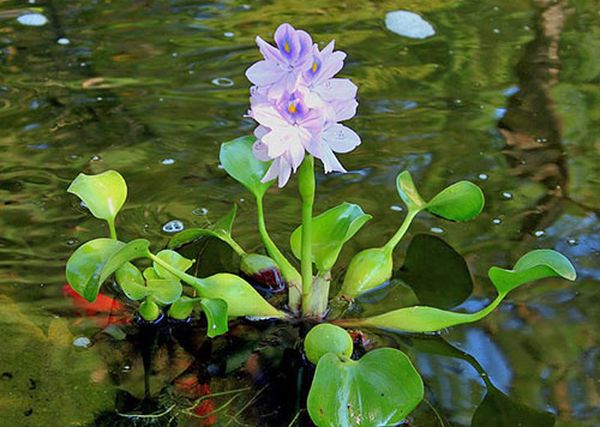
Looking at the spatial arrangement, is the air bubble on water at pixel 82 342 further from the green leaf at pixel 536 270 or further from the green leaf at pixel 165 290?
the green leaf at pixel 536 270

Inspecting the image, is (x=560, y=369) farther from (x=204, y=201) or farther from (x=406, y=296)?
(x=204, y=201)

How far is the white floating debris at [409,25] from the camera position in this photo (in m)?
1.77

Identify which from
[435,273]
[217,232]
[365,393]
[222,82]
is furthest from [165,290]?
[222,82]

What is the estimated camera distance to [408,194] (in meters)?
1.04

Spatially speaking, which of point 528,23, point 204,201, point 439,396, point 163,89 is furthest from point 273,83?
point 528,23

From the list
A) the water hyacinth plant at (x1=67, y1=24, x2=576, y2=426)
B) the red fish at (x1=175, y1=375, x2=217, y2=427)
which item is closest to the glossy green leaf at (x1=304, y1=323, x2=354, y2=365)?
the water hyacinth plant at (x1=67, y1=24, x2=576, y2=426)

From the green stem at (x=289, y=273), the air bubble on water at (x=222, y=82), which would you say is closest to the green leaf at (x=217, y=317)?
the green stem at (x=289, y=273)

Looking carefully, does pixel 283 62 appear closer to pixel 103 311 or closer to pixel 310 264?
pixel 310 264

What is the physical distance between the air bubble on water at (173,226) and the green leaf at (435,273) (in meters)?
0.30

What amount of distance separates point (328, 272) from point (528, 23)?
1.08m

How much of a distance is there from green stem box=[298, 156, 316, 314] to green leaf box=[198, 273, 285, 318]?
2.0 inches

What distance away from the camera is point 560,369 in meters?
0.93

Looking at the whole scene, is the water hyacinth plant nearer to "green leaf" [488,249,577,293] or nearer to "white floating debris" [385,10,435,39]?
"green leaf" [488,249,577,293]

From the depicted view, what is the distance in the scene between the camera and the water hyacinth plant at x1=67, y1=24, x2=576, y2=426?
760 mm
